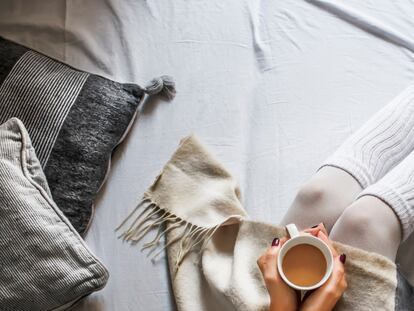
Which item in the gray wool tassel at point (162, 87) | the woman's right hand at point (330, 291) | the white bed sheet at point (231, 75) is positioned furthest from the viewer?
the gray wool tassel at point (162, 87)

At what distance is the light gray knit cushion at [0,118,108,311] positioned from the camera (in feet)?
3.35

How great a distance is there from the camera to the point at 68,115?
1193 mm

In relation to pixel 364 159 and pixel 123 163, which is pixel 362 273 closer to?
pixel 364 159

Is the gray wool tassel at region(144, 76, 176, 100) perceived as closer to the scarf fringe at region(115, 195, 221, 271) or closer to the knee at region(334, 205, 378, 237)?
the scarf fringe at region(115, 195, 221, 271)

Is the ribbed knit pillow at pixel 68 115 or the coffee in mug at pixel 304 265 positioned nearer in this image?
the coffee in mug at pixel 304 265

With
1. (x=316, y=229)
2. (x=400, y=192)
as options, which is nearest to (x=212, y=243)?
(x=316, y=229)

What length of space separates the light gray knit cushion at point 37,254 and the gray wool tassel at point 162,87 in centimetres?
32

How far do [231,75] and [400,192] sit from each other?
1.46 ft

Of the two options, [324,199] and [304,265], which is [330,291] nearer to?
[304,265]

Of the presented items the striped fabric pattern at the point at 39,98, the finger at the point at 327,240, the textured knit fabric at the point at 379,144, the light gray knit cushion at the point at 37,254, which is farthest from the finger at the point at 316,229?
the striped fabric pattern at the point at 39,98

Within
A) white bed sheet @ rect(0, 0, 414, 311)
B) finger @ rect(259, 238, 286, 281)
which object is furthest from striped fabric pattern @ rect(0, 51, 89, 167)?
finger @ rect(259, 238, 286, 281)

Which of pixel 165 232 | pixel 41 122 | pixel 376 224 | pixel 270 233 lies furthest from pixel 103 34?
pixel 376 224

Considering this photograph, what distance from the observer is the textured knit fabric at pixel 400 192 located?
1.02 metres

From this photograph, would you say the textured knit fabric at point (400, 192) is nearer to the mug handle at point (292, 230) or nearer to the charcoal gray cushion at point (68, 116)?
the mug handle at point (292, 230)
